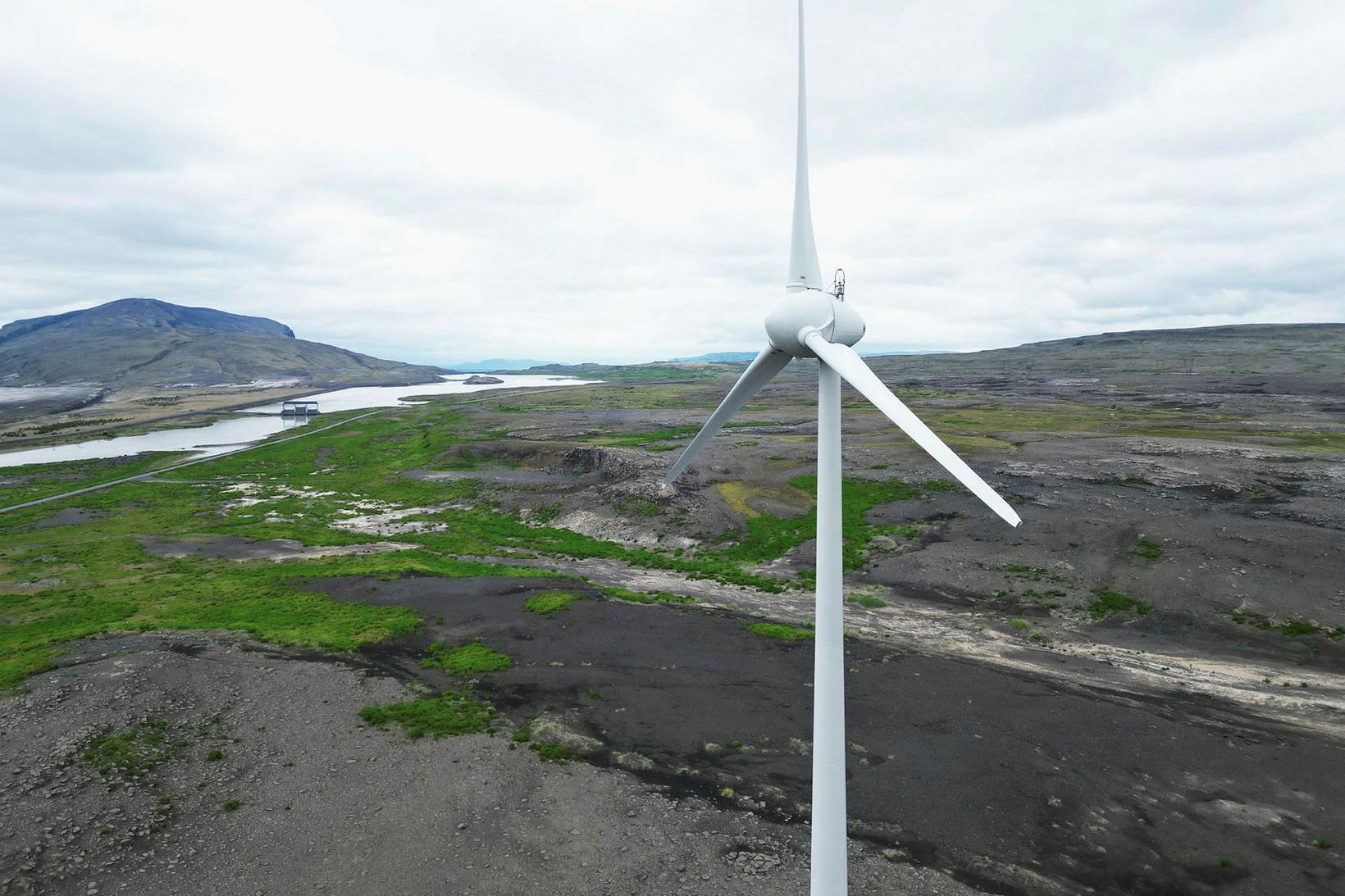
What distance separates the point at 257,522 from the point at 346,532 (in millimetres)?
11555

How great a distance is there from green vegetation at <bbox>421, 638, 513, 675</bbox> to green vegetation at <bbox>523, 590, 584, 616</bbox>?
5159 millimetres

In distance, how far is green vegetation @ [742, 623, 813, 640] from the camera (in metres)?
34.4

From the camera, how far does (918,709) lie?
1075 inches

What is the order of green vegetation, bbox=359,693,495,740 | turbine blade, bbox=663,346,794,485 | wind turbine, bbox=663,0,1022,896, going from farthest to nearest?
green vegetation, bbox=359,693,495,740 → turbine blade, bbox=663,346,794,485 → wind turbine, bbox=663,0,1022,896

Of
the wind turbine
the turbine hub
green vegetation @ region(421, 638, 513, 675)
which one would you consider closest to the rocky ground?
green vegetation @ region(421, 638, 513, 675)

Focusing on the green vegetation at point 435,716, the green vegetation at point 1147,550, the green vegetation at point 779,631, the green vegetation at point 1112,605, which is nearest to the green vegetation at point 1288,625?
the green vegetation at point 1112,605

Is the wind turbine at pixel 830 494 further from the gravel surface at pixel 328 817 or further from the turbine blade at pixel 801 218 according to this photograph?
the gravel surface at pixel 328 817

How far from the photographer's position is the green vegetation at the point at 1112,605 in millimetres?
37000

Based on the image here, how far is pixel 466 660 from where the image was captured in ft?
105

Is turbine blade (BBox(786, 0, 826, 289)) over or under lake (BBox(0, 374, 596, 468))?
over

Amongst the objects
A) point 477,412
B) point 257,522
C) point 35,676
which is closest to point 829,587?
point 35,676

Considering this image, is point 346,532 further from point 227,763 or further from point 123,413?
point 123,413

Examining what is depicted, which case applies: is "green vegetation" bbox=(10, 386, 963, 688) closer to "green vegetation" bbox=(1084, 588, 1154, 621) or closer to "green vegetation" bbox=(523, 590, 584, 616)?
"green vegetation" bbox=(523, 590, 584, 616)

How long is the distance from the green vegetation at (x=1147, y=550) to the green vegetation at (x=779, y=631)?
26.7m
